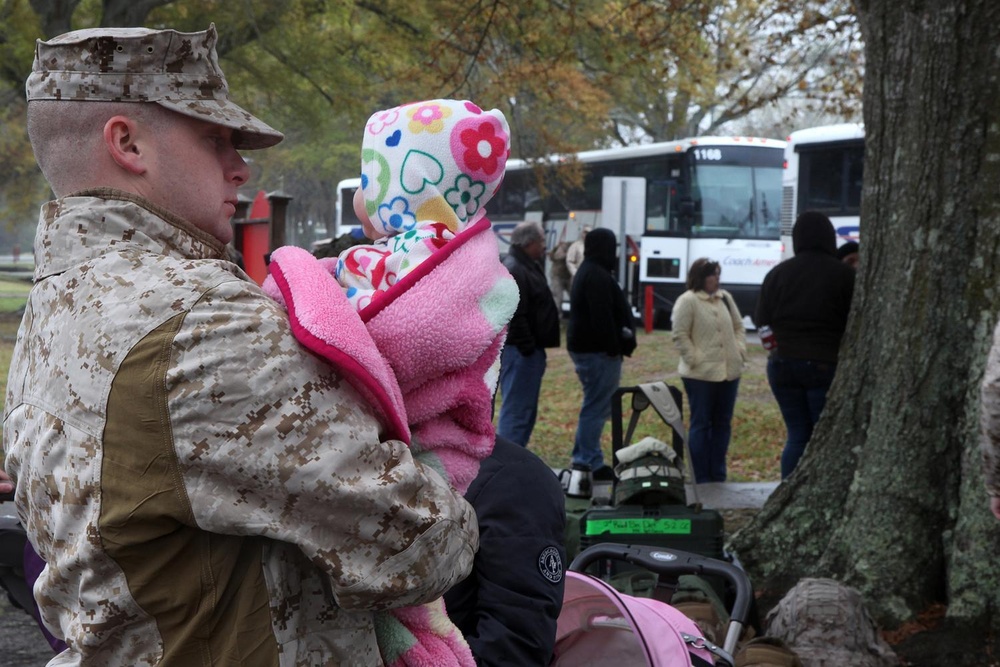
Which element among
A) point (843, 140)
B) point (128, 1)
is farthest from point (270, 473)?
point (843, 140)

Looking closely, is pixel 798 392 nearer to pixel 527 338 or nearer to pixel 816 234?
pixel 816 234

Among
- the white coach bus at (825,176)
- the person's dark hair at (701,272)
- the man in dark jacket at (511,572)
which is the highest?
the white coach bus at (825,176)

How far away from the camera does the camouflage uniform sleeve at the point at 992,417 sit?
3189mm

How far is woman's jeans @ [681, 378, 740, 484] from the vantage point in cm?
834

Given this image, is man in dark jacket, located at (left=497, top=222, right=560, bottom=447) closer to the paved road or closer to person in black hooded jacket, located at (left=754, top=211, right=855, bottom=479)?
person in black hooded jacket, located at (left=754, top=211, right=855, bottom=479)

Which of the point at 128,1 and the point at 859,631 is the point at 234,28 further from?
the point at 859,631

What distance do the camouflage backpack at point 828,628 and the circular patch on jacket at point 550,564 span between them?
2.35 meters

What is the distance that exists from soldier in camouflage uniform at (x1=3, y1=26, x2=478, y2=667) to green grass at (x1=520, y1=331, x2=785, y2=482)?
8.84 metres

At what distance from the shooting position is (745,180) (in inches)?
832

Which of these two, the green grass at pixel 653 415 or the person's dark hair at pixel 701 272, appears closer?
the person's dark hair at pixel 701 272

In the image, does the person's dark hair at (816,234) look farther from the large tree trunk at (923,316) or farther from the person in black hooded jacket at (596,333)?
the person in black hooded jacket at (596,333)

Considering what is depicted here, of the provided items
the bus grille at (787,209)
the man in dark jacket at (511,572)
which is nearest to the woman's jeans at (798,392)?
the man in dark jacket at (511,572)

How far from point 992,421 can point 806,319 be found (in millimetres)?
3445

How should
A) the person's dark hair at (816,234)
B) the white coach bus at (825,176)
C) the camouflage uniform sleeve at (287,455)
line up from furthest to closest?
the white coach bus at (825,176) → the person's dark hair at (816,234) → the camouflage uniform sleeve at (287,455)
